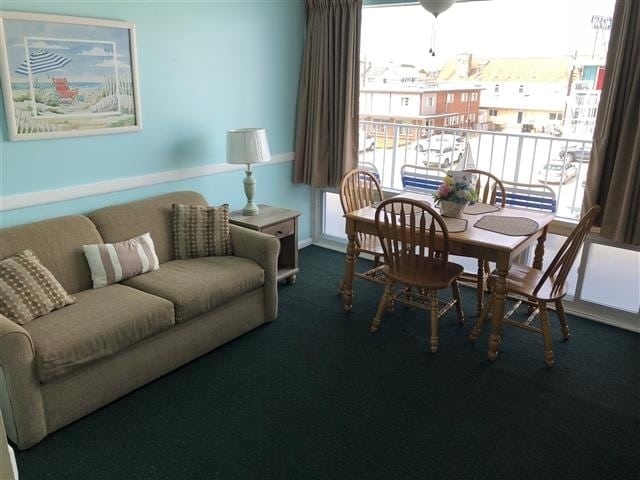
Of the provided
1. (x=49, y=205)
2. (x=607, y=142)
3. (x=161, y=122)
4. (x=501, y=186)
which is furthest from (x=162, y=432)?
(x=607, y=142)

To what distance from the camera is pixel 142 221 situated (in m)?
3.22

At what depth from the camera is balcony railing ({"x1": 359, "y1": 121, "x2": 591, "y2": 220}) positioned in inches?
167

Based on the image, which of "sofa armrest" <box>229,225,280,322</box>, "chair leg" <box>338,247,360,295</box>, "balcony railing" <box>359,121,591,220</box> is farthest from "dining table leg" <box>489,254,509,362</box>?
"sofa armrest" <box>229,225,280,322</box>

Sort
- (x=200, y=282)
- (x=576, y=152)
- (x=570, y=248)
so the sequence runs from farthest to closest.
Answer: (x=576, y=152) → (x=200, y=282) → (x=570, y=248)

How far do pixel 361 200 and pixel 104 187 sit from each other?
1841mm

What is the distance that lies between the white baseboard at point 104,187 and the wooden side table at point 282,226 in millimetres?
386

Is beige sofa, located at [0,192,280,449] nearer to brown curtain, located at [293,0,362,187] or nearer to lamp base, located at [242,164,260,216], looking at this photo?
lamp base, located at [242,164,260,216]

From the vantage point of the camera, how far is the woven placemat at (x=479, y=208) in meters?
3.40

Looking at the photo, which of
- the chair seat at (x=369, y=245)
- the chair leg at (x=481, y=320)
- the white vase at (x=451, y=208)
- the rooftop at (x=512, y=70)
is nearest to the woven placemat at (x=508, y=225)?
the white vase at (x=451, y=208)

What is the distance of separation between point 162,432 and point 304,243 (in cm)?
279

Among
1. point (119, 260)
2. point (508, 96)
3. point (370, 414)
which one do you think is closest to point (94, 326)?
point (119, 260)

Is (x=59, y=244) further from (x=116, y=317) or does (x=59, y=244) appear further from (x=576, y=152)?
(x=576, y=152)

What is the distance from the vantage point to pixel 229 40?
3.79 meters

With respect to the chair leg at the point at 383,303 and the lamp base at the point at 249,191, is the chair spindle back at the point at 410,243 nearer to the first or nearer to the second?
the chair leg at the point at 383,303
